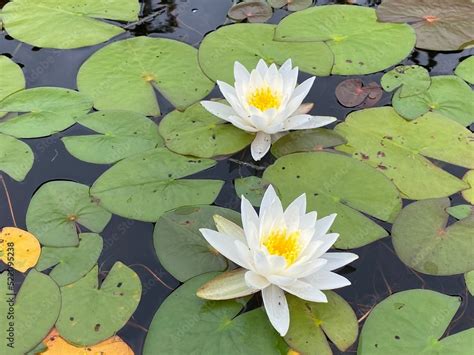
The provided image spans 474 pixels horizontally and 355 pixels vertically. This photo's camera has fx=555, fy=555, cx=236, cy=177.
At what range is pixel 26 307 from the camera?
91.8 inches

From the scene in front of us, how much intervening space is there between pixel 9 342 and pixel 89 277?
400 mm

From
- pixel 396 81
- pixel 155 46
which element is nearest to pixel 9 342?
pixel 155 46

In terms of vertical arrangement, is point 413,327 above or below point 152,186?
below

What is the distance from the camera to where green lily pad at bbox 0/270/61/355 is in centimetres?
223

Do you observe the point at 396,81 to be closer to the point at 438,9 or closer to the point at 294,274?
the point at 438,9

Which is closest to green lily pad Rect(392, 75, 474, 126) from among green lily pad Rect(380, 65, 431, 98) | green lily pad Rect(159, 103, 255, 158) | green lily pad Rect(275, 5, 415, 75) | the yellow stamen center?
green lily pad Rect(380, 65, 431, 98)

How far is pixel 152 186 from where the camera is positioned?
8.96ft

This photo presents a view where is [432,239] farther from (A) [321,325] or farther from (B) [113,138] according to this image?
(B) [113,138]

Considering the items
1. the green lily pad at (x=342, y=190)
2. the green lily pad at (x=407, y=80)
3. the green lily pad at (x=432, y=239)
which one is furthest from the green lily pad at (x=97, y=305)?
the green lily pad at (x=407, y=80)

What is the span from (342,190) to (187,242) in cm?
80

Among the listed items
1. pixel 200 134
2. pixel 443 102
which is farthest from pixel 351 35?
pixel 200 134

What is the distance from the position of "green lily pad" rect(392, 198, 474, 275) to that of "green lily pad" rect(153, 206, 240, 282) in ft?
2.54

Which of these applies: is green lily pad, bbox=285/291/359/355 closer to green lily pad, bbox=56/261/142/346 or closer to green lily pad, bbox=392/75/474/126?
green lily pad, bbox=56/261/142/346

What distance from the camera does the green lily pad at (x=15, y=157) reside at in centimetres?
284
